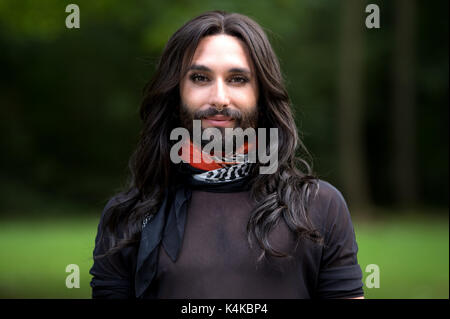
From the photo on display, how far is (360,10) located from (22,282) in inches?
481

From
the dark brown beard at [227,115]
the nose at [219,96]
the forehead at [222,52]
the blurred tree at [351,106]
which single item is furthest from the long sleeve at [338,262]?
the blurred tree at [351,106]

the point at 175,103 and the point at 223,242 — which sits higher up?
the point at 175,103

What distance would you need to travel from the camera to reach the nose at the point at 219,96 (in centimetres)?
280

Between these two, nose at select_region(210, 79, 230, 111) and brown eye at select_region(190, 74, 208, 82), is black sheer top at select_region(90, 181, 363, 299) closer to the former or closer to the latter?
nose at select_region(210, 79, 230, 111)

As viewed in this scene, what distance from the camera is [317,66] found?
21.1 m

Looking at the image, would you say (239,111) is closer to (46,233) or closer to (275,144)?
(275,144)

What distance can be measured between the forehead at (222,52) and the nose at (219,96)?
9 centimetres

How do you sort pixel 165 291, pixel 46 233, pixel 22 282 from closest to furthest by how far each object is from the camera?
1. pixel 165 291
2. pixel 22 282
3. pixel 46 233

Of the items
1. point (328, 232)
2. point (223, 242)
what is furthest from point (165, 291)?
point (328, 232)

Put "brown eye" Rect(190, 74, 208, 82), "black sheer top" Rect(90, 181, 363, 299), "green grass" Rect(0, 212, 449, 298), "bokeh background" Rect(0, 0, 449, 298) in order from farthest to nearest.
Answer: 1. "bokeh background" Rect(0, 0, 449, 298)
2. "green grass" Rect(0, 212, 449, 298)
3. "brown eye" Rect(190, 74, 208, 82)
4. "black sheer top" Rect(90, 181, 363, 299)

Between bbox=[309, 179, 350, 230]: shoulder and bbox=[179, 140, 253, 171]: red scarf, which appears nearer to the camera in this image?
bbox=[309, 179, 350, 230]: shoulder

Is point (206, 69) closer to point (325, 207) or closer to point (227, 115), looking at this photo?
point (227, 115)

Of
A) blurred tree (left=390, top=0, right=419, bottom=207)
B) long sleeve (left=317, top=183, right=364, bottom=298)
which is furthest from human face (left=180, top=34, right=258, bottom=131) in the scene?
blurred tree (left=390, top=0, right=419, bottom=207)

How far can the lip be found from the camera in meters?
2.83
